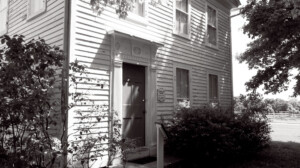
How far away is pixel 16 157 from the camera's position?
156 inches

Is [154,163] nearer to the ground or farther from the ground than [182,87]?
nearer to the ground

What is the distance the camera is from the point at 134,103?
7.55 m

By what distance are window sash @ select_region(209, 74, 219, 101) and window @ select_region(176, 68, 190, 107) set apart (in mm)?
2108

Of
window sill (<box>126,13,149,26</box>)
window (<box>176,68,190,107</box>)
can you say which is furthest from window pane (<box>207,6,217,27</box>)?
window sill (<box>126,13,149,26</box>)

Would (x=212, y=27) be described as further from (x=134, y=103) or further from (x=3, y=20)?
(x=3, y=20)

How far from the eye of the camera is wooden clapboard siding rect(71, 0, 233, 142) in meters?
6.37

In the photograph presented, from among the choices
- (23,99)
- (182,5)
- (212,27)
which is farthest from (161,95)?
(212,27)

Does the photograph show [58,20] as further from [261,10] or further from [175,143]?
[261,10]

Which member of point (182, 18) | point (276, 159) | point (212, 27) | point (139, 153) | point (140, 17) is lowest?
point (276, 159)

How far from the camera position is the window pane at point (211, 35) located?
11.9m

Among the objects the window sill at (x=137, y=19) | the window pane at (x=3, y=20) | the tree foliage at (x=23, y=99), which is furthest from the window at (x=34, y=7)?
the tree foliage at (x=23, y=99)

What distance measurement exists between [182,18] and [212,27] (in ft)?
8.33

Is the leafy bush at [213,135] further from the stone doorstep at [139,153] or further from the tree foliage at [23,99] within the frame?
the tree foliage at [23,99]

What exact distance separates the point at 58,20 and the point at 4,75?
2753 mm
